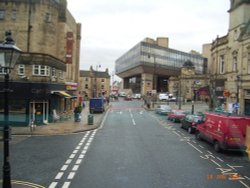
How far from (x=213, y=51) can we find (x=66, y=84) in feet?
70.2

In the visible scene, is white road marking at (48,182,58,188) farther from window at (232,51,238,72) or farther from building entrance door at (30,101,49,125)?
window at (232,51,238,72)

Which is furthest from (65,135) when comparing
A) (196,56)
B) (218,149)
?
(196,56)

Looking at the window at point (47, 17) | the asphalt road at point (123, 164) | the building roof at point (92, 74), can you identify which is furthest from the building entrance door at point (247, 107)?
the building roof at point (92, 74)

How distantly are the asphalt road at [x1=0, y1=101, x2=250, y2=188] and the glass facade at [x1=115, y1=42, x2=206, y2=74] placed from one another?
93.0 metres

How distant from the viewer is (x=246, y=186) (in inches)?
440

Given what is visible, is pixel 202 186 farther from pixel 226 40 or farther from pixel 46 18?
pixel 226 40

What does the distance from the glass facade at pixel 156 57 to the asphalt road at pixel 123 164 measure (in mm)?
92974

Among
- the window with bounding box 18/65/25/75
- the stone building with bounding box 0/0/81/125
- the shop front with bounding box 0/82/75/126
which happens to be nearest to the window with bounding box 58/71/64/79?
the stone building with bounding box 0/0/81/125

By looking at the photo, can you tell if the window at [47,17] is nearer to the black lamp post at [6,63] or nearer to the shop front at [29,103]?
the shop front at [29,103]

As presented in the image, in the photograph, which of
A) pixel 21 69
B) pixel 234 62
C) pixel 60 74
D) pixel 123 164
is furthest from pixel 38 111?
pixel 234 62

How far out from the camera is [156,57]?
392 feet

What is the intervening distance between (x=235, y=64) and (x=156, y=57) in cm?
8398

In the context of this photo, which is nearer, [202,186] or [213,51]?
[202,186]

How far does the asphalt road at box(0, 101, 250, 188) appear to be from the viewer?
11398mm
